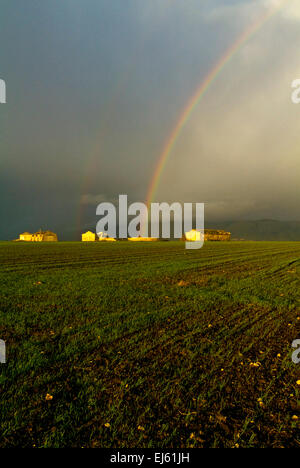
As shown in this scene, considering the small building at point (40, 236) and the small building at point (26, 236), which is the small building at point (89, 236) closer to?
the small building at point (40, 236)

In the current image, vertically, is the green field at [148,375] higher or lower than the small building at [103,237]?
higher

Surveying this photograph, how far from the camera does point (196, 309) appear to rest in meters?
8.52

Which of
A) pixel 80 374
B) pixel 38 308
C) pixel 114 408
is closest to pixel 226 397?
pixel 114 408

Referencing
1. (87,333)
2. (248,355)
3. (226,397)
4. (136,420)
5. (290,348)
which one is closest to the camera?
(136,420)

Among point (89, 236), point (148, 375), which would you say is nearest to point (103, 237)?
point (89, 236)

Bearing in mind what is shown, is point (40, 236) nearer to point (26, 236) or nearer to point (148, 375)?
point (26, 236)

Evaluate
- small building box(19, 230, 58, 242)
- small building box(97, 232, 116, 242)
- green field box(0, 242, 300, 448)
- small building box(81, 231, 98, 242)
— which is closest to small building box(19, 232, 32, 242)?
small building box(19, 230, 58, 242)

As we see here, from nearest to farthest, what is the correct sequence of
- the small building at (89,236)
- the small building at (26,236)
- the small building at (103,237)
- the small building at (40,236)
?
the small building at (40,236)
the small building at (26,236)
the small building at (89,236)
the small building at (103,237)

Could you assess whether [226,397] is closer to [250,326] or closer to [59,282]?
[250,326]

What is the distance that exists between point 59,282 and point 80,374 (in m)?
9.52

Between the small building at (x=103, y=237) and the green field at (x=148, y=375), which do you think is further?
the small building at (x=103, y=237)

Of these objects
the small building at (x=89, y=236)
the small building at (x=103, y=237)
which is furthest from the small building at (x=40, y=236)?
the small building at (x=103, y=237)

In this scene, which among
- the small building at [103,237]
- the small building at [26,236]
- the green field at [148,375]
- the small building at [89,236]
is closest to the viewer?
the green field at [148,375]
